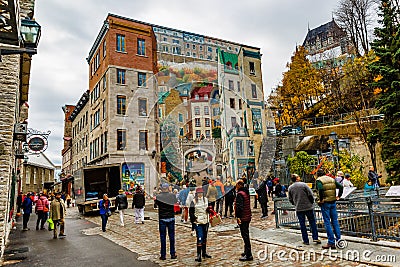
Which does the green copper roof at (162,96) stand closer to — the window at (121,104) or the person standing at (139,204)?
the person standing at (139,204)

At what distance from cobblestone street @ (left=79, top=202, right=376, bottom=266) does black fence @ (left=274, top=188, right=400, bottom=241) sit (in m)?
0.95

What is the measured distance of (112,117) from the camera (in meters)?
30.2

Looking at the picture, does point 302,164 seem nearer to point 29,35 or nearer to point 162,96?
point 162,96

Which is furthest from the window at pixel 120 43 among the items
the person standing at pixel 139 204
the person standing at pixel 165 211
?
the person standing at pixel 165 211

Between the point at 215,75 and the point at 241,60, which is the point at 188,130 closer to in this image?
the point at 215,75

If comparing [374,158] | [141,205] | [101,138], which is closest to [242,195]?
[141,205]

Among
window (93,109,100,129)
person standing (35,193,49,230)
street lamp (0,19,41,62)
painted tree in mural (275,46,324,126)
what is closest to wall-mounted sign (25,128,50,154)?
person standing (35,193,49,230)

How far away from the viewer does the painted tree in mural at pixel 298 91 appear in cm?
3791

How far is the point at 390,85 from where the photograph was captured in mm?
15711

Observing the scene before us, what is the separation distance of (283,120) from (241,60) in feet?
107

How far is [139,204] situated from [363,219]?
9.66 m

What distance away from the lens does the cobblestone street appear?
273 inches

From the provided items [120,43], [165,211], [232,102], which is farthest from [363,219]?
[120,43]

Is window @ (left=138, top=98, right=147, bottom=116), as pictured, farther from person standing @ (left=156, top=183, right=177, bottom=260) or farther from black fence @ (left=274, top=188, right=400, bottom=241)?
black fence @ (left=274, top=188, right=400, bottom=241)
